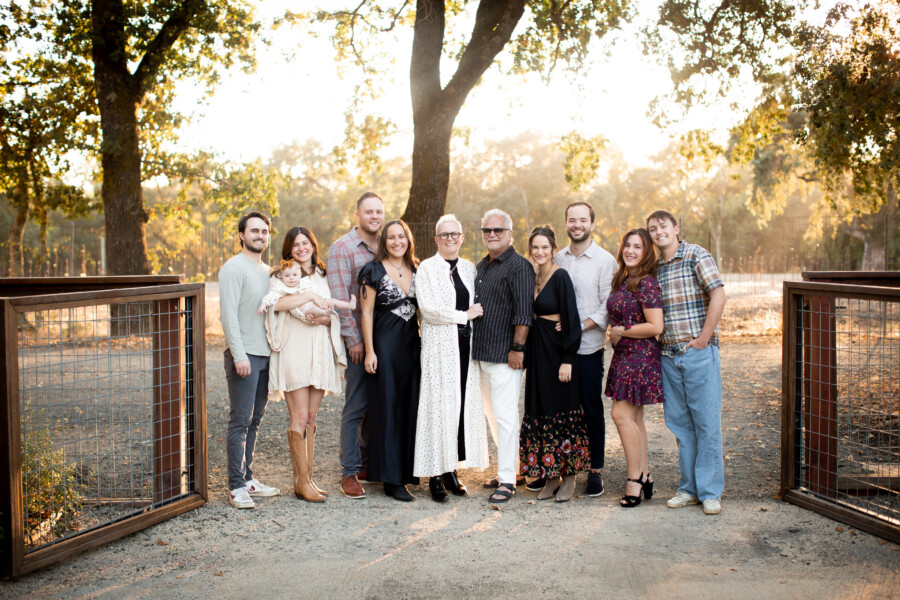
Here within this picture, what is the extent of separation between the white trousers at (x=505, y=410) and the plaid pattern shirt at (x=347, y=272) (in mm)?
967

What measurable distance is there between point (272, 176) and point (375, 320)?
40.9ft

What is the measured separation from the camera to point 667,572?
3.82 m

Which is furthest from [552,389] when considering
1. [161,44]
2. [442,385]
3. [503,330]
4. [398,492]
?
[161,44]

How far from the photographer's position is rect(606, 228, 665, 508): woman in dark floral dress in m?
4.90

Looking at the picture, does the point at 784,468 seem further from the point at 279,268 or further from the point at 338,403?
the point at 338,403

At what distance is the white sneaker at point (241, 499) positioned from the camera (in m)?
4.95

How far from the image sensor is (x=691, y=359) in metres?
4.87

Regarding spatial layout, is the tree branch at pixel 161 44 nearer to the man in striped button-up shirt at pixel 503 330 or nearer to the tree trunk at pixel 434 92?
the tree trunk at pixel 434 92

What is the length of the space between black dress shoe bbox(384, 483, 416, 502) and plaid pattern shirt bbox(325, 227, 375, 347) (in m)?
1.04

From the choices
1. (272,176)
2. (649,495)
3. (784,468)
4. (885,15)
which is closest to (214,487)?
(649,495)

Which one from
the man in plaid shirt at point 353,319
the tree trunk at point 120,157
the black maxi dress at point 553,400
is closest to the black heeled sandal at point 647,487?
the black maxi dress at point 553,400

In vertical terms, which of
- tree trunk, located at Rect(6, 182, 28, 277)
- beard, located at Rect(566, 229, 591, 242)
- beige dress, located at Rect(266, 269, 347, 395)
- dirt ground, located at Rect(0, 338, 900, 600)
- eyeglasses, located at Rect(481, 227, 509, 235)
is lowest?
dirt ground, located at Rect(0, 338, 900, 600)

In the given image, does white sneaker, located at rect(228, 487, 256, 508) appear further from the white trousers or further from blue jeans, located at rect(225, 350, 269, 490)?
the white trousers

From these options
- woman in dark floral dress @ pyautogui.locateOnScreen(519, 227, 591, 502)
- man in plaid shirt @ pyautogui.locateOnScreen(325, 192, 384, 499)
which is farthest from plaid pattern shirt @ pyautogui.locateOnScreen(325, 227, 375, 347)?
woman in dark floral dress @ pyautogui.locateOnScreen(519, 227, 591, 502)
